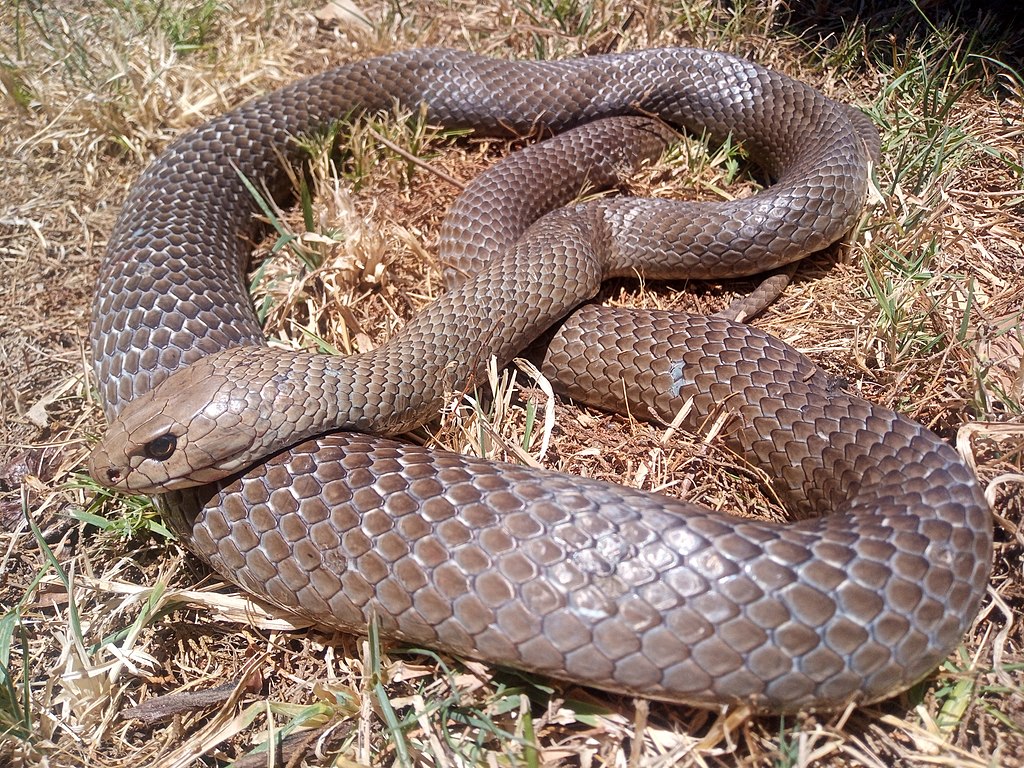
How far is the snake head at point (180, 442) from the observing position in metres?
2.84

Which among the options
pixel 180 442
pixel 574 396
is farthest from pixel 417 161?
pixel 180 442

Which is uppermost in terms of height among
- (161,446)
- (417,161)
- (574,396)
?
(417,161)

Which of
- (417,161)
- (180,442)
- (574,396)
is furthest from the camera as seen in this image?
(417,161)

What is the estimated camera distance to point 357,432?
10.3 feet

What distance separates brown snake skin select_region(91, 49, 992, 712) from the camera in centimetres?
223

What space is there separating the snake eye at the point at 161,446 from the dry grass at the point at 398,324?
0.51m

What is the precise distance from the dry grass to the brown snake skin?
213mm

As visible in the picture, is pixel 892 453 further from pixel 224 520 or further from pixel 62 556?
pixel 62 556

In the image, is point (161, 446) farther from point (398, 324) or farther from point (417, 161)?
point (417, 161)

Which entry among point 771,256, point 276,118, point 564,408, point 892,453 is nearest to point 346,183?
point 276,118

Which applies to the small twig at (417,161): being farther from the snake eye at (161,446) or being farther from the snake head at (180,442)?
the snake eye at (161,446)

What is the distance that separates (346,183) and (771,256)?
8.27 feet

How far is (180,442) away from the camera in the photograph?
2844mm

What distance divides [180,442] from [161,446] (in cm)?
8
